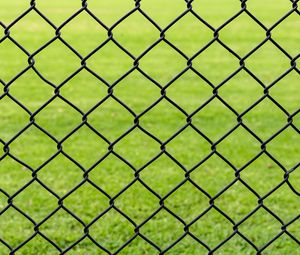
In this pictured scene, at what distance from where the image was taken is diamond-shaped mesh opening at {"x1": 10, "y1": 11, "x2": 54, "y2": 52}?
13.1 meters

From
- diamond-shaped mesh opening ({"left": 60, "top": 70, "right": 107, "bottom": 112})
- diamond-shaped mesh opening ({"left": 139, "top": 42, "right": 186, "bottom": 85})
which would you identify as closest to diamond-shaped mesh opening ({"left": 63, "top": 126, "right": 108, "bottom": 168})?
diamond-shaped mesh opening ({"left": 60, "top": 70, "right": 107, "bottom": 112})

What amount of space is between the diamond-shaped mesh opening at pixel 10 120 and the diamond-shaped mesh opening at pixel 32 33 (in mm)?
4634

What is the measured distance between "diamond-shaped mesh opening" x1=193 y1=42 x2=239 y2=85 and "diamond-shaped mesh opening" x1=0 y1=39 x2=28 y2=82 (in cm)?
254

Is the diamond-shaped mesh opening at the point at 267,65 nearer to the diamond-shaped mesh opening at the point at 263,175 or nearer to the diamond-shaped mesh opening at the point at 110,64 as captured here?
the diamond-shaped mesh opening at the point at 110,64

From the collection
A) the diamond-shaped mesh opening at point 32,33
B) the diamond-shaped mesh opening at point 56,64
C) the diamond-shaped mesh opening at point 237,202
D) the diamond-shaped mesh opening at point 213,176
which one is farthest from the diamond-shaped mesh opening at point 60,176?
the diamond-shaped mesh opening at point 32,33

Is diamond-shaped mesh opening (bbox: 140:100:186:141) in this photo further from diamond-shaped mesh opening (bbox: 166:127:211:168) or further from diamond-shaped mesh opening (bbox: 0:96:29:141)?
diamond-shaped mesh opening (bbox: 0:96:29:141)

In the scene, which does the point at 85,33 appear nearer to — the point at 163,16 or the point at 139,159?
the point at 163,16

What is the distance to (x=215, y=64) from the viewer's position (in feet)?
36.3

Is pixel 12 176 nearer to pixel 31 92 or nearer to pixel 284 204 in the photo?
pixel 284 204

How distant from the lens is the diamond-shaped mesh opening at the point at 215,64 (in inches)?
401

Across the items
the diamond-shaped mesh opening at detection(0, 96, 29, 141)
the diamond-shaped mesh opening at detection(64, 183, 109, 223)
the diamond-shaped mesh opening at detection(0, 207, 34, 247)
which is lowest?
the diamond-shaped mesh opening at detection(0, 207, 34, 247)

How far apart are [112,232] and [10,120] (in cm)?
328

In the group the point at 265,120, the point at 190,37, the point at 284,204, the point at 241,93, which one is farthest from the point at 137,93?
the point at 190,37

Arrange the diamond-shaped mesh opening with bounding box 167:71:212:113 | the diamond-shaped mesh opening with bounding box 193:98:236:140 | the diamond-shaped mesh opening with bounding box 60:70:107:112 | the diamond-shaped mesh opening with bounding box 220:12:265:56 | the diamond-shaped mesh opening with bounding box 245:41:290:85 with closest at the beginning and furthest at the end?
the diamond-shaped mesh opening with bounding box 193:98:236:140 → the diamond-shaped mesh opening with bounding box 167:71:212:113 → the diamond-shaped mesh opening with bounding box 60:70:107:112 → the diamond-shaped mesh opening with bounding box 245:41:290:85 → the diamond-shaped mesh opening with bounding box 220:12:265:56
